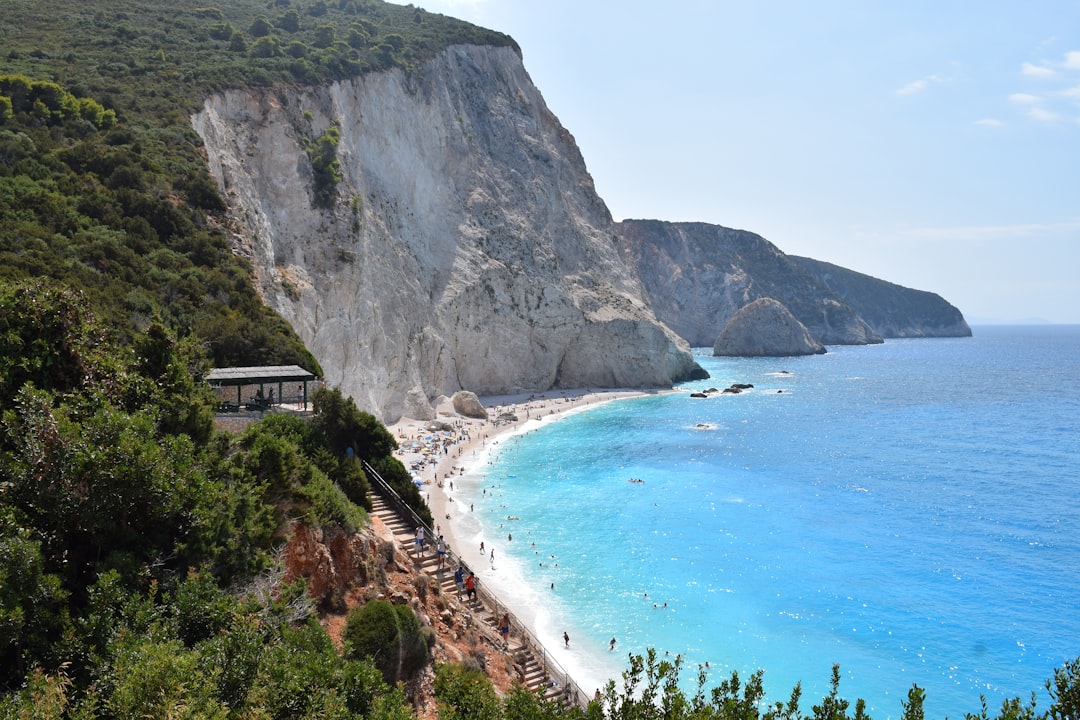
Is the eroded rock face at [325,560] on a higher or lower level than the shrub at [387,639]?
higher

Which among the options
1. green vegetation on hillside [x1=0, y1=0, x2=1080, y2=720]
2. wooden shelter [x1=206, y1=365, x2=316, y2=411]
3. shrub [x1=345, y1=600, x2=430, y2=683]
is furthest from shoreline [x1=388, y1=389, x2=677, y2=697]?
wooden shelter [x1=206, y1=365, x2=316, y2=411]

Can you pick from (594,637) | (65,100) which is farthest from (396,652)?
(65,100)

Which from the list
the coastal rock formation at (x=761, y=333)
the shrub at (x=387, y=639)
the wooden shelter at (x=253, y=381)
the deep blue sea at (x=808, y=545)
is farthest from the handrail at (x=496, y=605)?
the coastal rock formation at (x=761, y=333)

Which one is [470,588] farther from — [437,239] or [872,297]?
[872,297]

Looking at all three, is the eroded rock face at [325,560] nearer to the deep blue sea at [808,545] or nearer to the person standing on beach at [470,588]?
the person standing on beach at [470,588]

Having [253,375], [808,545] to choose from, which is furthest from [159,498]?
[808,545]

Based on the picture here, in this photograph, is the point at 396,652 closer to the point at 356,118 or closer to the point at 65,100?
the point at 65,100
